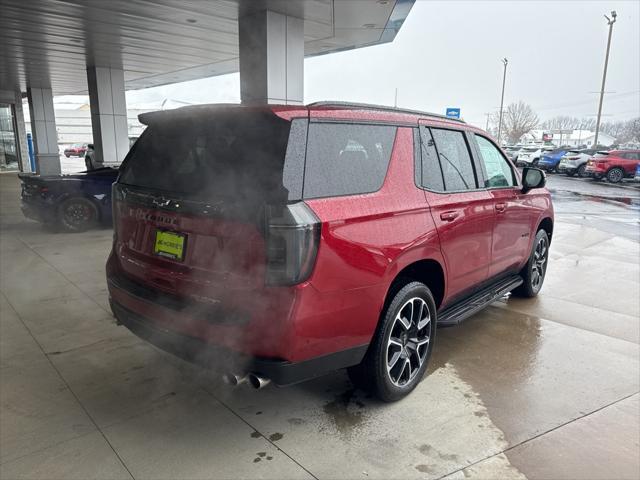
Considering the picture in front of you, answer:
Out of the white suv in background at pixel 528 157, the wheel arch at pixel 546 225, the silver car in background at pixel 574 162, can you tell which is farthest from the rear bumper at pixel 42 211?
the white suv in background at pixel 528 157

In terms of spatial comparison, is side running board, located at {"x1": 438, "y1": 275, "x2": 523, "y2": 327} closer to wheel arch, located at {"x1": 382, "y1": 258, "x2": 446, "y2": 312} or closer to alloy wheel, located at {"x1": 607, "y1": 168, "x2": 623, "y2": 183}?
wheel arch, located at {"x1": 382, "y1": 258, "x2": 446, "y2": 312}

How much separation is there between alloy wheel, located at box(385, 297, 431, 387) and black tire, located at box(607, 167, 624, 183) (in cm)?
2243

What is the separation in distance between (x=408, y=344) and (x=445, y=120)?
169cm

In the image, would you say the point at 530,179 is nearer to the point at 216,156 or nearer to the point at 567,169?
the point at 216,156

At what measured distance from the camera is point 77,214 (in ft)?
27.8

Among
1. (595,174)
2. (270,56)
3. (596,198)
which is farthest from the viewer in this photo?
(595,174)

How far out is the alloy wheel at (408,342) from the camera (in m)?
2.88

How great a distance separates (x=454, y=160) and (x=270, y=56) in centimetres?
590

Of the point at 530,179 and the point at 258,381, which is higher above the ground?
the point at 530,179

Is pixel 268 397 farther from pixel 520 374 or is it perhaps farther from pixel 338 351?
pixel 520 374

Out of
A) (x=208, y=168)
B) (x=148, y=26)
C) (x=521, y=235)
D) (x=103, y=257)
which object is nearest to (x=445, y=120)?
(x=521, y=235)

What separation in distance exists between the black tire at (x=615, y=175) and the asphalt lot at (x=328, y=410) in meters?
20.0

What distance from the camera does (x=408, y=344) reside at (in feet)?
9.82

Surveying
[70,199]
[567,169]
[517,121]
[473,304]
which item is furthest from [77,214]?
[517,121]
